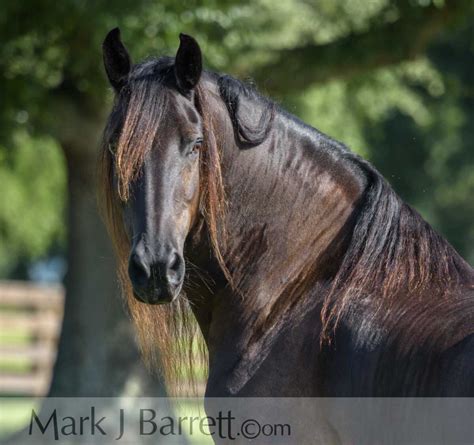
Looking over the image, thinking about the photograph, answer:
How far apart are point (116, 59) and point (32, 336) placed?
48.1 ft

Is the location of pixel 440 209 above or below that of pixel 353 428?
above

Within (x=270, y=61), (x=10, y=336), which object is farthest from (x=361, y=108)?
(x=10, y=336)

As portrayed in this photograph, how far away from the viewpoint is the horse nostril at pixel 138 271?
10.6ft

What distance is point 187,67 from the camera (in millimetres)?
3574

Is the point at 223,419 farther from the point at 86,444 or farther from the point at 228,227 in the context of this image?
the point at 86,444

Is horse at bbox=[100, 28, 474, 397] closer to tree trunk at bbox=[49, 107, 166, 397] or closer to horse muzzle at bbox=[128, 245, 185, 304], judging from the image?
horse muzzle at bbox=[128, 245, 185, 304]

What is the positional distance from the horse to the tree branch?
4783 mm

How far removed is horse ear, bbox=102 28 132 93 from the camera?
368 centimetres

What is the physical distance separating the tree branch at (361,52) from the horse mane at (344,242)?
4.80 meters

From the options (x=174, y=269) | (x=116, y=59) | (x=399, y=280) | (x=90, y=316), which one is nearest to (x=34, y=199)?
(x=90, y=316)

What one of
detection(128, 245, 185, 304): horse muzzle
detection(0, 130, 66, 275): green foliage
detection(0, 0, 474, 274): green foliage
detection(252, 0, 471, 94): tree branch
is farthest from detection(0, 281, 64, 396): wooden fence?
detection(128, 245, 185, 304): horse muzzle

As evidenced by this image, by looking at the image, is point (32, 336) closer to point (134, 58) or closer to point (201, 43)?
point (201, 43)

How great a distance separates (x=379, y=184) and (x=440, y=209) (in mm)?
20979

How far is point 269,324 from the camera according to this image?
355 cm
